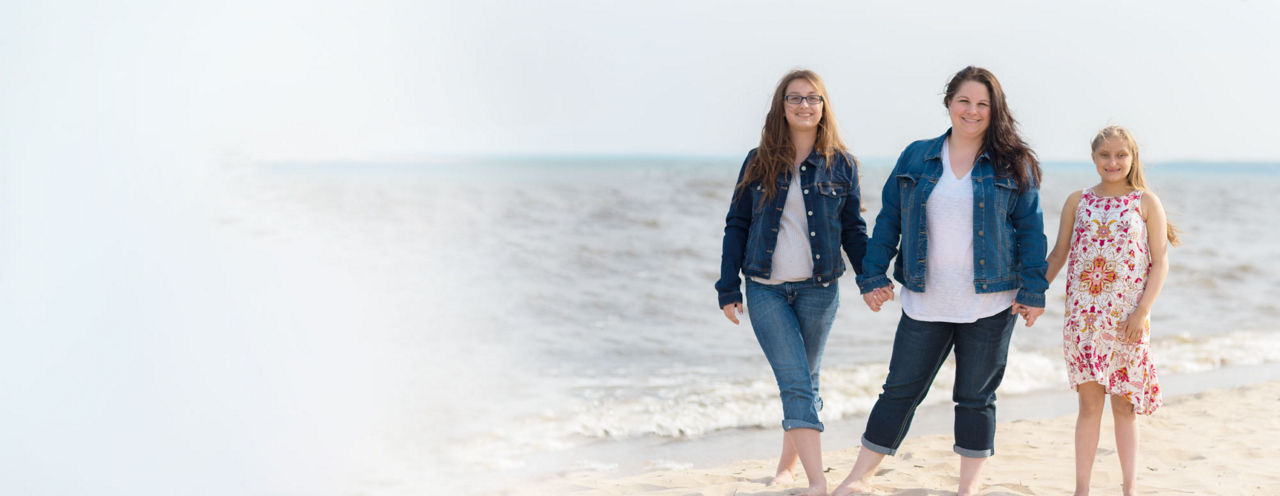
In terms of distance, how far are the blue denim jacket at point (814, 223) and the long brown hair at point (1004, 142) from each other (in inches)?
18.0

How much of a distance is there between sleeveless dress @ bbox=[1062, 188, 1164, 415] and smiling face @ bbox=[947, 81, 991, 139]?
50cm

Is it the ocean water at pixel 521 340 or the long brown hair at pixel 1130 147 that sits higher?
the long brown hair at pixel 1130 147

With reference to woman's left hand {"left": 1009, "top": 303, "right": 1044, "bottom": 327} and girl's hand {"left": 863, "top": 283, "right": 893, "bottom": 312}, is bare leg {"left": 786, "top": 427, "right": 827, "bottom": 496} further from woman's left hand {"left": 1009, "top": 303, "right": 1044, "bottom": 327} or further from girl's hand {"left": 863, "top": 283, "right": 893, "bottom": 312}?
woman's left hand {"left": 1009, "top": 303, "right": 1044, "bottom": 327}

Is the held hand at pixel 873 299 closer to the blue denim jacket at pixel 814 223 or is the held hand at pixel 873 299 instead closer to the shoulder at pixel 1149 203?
the blue denim jacket at pixel 814 223

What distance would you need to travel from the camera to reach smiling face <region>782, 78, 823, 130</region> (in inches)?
126

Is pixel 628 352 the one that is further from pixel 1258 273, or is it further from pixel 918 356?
pixel 1258 273

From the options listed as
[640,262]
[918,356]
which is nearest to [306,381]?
[918,356]

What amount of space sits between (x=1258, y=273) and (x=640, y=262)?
7156 mm

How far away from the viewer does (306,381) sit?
6.11 meters

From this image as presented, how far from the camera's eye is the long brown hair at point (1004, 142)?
9.68ft

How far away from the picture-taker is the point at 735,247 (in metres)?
3.29

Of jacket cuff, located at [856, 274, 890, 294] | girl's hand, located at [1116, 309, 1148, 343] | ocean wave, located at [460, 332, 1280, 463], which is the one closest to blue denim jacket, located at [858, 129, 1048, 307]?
jacket cuff, located at [856, 274, 890, 294]

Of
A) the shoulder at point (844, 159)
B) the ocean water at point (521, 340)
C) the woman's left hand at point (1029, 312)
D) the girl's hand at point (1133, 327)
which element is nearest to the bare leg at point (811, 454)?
the woman's left hand at point (1029, 312)

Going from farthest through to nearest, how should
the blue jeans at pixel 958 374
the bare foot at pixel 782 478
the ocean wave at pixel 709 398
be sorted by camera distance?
the ocean wave at pixel 709 398
the bare foot at pixel 782 478
the blue jeans at pixel 958 374
